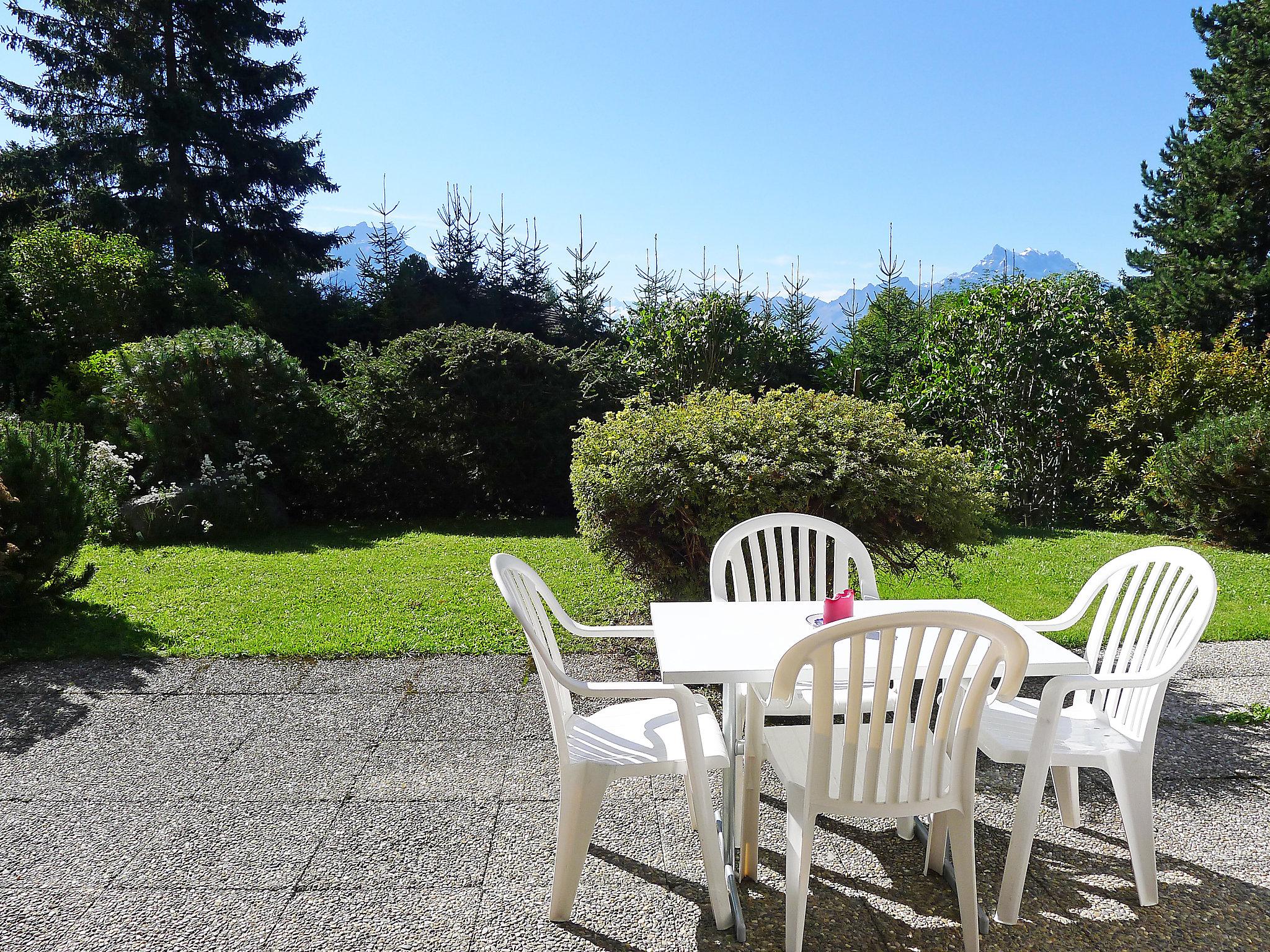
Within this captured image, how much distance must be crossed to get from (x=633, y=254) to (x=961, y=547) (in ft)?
33.8

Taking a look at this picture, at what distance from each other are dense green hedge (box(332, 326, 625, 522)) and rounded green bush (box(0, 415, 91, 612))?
4.78 m

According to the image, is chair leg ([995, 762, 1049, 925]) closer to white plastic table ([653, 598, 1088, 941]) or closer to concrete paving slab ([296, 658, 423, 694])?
white plastic table ([653, 598, 1088, 941])

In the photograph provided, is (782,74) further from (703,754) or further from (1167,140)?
(1167,140)

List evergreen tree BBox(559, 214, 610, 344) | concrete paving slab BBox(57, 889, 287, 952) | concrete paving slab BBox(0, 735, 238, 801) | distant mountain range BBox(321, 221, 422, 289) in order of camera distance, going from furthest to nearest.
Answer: distant mountain range BBox(321, 221, 422, 289) < evergreen tree BBox(559, 214, 610, 344) < concrete paving slab BBox(0, 735, 238, 801) < concrete paving slab BBox(57, 889, 287, 952)

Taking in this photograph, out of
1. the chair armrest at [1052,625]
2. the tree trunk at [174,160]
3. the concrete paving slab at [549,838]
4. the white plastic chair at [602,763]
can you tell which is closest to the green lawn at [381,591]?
the chair armrest at [1052,625]

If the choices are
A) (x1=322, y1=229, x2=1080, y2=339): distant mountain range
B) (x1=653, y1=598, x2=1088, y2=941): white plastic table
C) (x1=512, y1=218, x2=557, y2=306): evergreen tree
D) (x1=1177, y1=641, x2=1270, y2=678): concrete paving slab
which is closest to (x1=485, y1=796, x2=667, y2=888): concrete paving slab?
(x1=653, y1=598, x2=1088, y2=941): white plastic table

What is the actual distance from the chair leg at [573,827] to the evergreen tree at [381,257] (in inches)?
577

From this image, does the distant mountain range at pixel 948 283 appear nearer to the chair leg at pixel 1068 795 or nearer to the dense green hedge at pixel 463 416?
the dense green hedge at pixel 463 416

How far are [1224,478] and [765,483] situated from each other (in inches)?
274

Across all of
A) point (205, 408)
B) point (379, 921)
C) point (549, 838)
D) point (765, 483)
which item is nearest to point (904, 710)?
point (549, 838)

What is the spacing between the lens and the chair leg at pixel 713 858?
2164mm

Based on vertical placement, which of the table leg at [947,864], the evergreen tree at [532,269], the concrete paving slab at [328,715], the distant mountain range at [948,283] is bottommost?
the table leg at [947,864]

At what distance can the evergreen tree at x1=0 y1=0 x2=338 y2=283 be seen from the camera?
16.0m

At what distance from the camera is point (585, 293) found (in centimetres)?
1425
